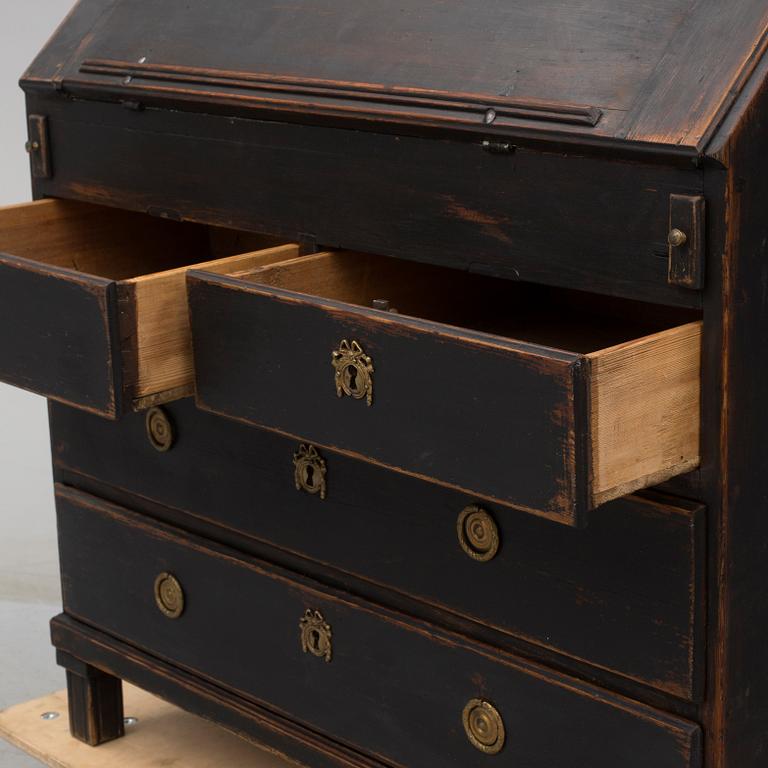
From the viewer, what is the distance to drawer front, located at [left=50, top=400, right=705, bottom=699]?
1948 millimetres

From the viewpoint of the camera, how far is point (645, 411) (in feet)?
5.94

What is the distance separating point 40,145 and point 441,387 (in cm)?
98

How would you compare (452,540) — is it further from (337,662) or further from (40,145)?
(40,145)

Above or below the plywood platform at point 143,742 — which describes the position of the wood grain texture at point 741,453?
above

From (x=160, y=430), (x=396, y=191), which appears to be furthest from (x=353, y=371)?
(x=160, y=430)

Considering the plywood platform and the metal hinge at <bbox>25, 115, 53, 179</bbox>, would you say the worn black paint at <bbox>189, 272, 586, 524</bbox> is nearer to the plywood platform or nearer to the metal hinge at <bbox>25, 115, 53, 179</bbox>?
the metal hinge at <bbox>25, 115, 53, 179</bbox>

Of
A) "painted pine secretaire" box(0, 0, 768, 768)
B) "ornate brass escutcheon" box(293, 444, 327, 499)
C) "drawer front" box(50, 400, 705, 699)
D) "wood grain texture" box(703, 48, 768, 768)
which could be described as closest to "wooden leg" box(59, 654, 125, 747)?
"painted pine secretaire" box(0, 0, 768, 768)

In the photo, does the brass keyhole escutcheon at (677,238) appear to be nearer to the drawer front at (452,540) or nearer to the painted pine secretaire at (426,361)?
the painted pine secretaire at (426,361)

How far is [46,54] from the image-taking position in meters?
2.56

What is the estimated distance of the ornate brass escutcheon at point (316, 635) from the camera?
7.73 ft

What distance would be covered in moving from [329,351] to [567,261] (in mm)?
275

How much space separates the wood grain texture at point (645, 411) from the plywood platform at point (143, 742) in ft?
3.73

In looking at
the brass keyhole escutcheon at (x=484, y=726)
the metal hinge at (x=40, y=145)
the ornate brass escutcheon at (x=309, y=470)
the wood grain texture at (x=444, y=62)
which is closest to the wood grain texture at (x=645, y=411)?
the wood grain texture at (x=444, y=62)

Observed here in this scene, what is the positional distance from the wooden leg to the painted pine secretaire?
175 mm
